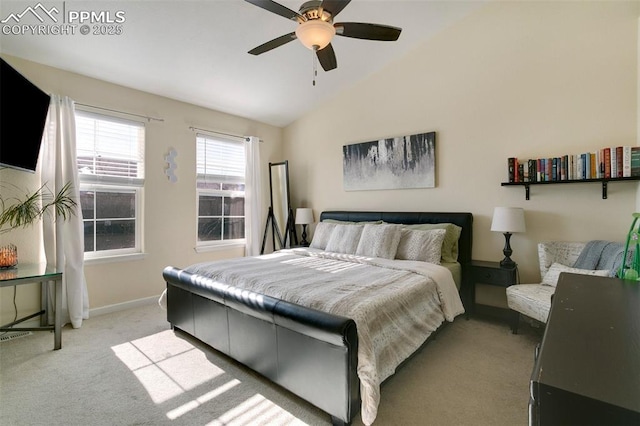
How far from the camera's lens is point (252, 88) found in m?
4.05

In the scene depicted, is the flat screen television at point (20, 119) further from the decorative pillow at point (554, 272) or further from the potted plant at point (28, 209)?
the decorative pillow at point (554, 272)

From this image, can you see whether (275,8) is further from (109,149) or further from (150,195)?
(150,195)

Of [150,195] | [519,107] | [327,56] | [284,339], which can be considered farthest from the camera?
[150,195]

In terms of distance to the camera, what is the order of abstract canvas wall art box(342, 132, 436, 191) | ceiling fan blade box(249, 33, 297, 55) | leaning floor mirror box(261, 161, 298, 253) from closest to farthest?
ceiling fan blade box(249, 33, 297, 55)
abstract canvas wall art box(342, 132, 436, 191)
leaning floor mirror box(261, 161, 298, 253)

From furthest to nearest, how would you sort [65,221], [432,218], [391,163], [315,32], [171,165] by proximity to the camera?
[391,163] < [171,165] < [432,218] < [65,221] < [315,32]

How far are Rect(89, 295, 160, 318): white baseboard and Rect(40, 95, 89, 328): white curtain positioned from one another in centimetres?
19

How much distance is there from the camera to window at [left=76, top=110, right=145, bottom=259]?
10.9 feet

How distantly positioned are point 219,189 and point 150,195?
40.5 inches

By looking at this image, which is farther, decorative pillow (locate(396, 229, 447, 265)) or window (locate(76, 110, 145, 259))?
window (locate(76, 110, 145, 259))

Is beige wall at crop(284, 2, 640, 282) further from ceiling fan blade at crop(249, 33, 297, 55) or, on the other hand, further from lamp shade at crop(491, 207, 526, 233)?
ceiling fan blade at crop(249, 33, 297, 55)

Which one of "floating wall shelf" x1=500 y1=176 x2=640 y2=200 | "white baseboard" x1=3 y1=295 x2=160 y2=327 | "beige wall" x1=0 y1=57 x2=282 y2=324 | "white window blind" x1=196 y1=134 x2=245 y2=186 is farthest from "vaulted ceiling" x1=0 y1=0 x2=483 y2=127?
"white baseboard" x1=3 y1=295 x2=160 y2=327

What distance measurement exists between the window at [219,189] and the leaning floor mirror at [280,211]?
51 cm

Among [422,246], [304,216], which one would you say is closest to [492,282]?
[422,246]

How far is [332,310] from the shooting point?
1785 millimetres
